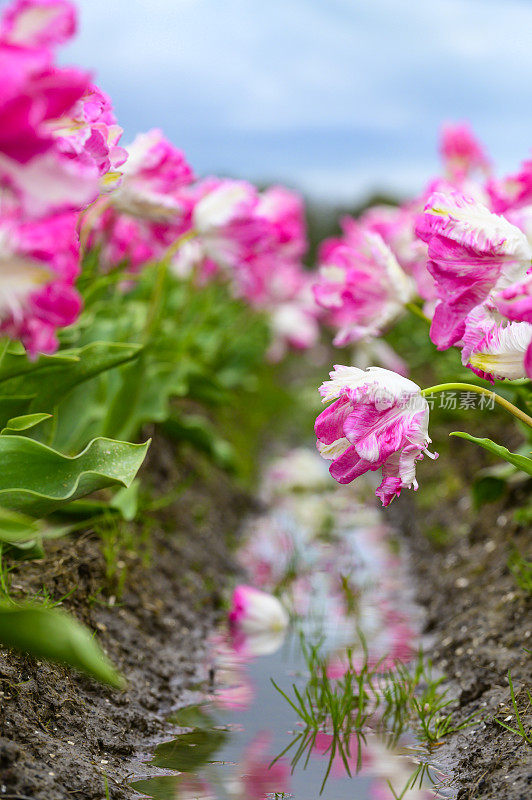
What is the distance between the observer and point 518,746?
157 cm

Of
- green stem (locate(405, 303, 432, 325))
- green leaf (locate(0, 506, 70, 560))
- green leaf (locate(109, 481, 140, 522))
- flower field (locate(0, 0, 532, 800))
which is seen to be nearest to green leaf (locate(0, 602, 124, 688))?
flower field (locate(0, 0, 532, 800))

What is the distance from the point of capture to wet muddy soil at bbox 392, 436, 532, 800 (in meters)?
1.60

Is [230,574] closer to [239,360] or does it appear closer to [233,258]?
[233,258]

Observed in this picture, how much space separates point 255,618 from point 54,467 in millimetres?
1123

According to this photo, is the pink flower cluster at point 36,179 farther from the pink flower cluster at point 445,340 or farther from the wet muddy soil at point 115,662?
the wet muddy soil at point 115,662

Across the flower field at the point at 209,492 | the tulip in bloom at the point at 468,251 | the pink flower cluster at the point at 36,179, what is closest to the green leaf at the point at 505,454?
the flower field at the point at 209,492

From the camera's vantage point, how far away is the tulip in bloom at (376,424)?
4.48ft

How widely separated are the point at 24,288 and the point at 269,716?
4.25 feet

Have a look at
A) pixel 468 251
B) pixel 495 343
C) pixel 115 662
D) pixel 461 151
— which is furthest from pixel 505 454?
pixel 461 151

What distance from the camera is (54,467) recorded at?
65.9 inches

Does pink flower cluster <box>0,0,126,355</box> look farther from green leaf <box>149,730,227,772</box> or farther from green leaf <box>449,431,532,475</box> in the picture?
green leaf <box>149,730,227,772</box>

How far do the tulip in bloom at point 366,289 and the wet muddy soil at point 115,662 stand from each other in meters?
0.81

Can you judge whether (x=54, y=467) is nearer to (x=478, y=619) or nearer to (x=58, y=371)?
(x=58, y=371)

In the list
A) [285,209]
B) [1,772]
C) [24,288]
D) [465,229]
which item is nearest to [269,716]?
[1,772]
